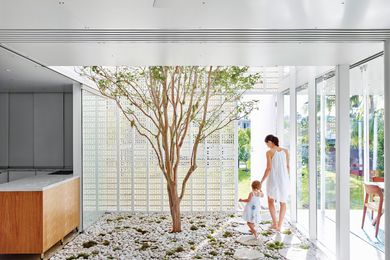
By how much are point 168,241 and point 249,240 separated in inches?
43.7

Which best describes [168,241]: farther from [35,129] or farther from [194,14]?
[194,14]

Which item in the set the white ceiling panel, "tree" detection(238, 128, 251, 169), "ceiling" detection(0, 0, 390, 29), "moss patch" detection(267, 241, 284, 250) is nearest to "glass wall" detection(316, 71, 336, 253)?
"moss patch" detection(267, 241, 284, 250)

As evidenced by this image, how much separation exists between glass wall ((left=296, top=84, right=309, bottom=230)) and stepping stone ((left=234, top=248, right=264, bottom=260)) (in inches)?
52.6

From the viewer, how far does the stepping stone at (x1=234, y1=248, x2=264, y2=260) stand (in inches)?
184

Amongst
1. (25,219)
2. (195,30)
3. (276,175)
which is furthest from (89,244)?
(195,30)

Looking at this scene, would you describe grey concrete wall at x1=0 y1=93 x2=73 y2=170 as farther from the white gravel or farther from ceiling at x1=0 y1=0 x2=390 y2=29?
ceiling at x1=0 y1=0 x2=390 y2=29

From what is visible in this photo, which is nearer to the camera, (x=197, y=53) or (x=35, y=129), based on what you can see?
(x=197, y=53)

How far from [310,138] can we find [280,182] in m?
1.06

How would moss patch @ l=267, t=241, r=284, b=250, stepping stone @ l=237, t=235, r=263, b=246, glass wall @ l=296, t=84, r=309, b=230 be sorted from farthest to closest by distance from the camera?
glass wall @ l=296, t=84, r=309, b=230, stepping stone @ l=237, t=235, r=263, b=246, moss patch @ l=267, t=241, r=284, b=250

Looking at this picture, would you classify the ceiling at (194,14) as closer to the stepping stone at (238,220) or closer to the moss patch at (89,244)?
the moss patch at (89,244)

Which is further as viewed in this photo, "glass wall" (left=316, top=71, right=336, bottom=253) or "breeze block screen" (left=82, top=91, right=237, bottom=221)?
"breeze block screen" (left=82, top=91, right=237, bottom=221)

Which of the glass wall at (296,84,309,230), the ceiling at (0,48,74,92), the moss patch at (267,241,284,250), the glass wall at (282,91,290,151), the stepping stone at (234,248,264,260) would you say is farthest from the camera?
the glass wall at (282,91,290,151)

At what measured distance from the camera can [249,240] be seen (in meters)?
5.39

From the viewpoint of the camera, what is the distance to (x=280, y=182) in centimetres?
609
